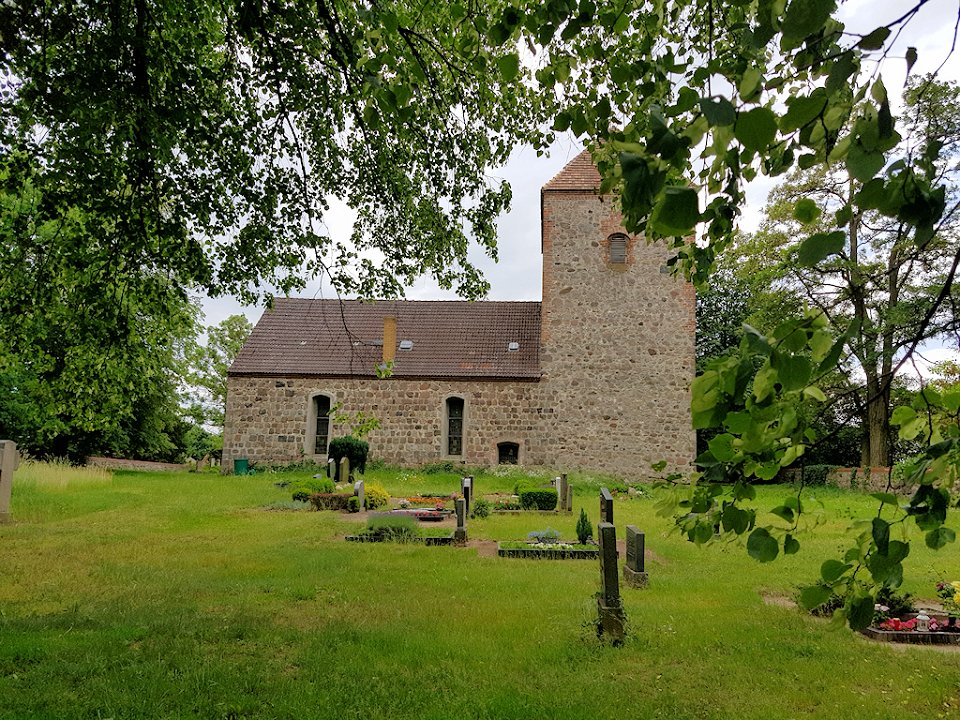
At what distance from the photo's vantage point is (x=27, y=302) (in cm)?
744

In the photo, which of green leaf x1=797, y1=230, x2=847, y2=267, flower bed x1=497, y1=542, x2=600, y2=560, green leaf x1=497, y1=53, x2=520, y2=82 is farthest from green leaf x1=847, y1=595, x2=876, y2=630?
flower bed x1=497, y1=542, x2=600, y2=560

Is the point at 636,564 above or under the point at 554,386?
under

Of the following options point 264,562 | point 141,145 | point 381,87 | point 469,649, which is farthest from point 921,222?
point 264,562

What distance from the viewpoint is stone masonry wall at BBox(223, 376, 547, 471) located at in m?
22.9

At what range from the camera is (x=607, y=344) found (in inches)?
899

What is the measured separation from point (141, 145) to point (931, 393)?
6.07 m

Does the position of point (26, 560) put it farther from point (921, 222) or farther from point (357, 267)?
point (921, 222)

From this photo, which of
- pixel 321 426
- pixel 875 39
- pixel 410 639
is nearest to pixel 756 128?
pixel 875 39

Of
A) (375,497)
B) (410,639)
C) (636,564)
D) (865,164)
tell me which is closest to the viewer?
(865,164)

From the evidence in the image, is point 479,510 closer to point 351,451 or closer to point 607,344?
point 351,451

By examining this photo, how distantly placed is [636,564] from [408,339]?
57.8 feet

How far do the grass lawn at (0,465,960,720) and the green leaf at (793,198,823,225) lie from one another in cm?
151

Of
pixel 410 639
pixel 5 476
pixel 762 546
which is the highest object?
pixel 762 546

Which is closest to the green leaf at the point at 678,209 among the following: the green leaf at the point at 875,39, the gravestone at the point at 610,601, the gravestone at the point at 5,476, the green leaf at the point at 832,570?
the green leaf at the point at 875,39
